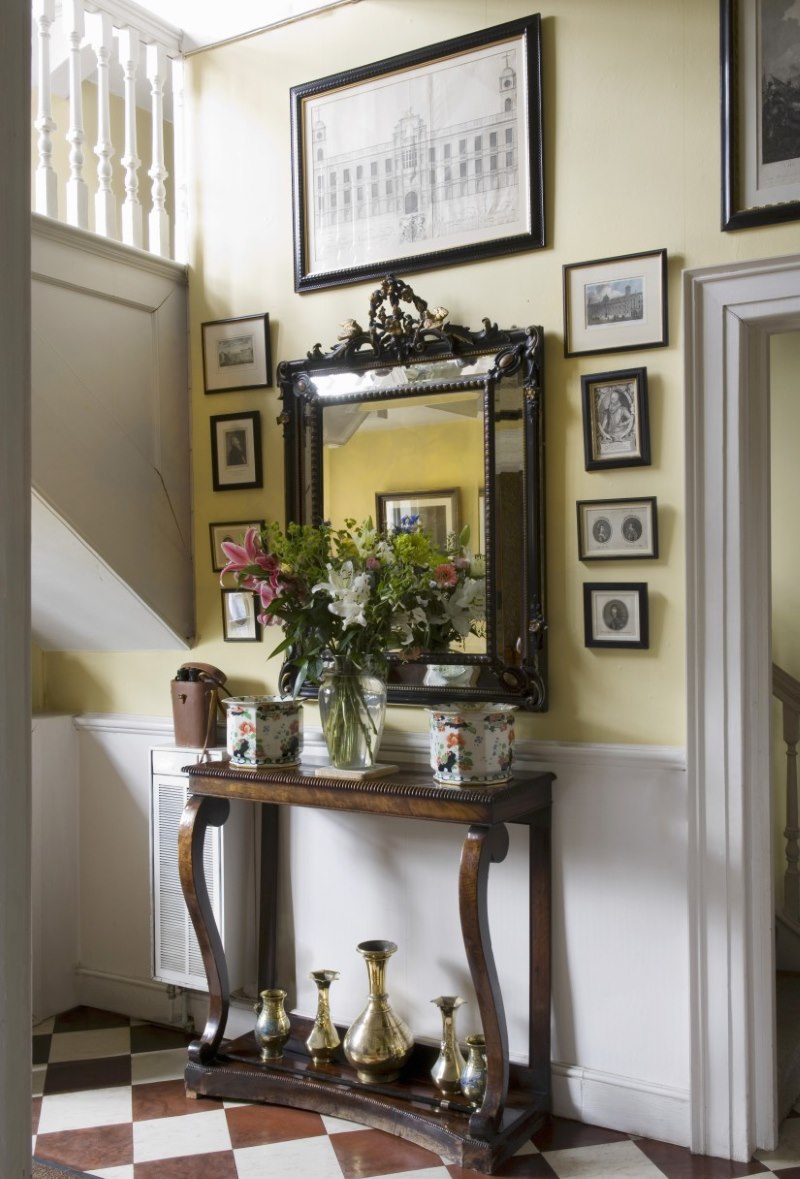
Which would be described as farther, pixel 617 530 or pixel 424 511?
pixel 424 511

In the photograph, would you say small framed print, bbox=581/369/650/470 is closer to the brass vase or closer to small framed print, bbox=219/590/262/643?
small framed print, bbox=219/590/262/643

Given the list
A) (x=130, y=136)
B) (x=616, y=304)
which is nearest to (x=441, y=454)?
(x=616, y=304)

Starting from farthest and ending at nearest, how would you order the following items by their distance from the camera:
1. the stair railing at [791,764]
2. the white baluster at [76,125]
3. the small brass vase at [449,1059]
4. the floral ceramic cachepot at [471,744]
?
the stair railing at [791,764], the white baluster at [76,125], the small brass vase at [449,1059], the floral ceramic cachepot at [471,744]

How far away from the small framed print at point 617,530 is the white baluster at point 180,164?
1636 mm

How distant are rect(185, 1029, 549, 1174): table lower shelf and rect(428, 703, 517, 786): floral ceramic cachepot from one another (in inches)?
32.0

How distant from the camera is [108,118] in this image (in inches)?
126

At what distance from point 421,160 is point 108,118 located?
3.16 ft

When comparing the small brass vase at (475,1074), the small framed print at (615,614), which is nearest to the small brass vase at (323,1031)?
the small brass vase at (475,1074)

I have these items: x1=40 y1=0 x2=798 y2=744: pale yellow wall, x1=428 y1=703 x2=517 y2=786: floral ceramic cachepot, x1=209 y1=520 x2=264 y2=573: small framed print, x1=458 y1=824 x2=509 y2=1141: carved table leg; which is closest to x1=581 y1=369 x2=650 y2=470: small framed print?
x1=40 y1=0 x2=798 y2=744: pale yellow wall

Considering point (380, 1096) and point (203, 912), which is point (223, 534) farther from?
point (380, 1096)

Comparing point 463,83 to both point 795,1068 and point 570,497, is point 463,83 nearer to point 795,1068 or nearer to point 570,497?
point 570,497

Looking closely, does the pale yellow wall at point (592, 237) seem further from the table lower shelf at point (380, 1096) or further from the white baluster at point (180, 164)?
the table lower shelf at point (380, 1096)

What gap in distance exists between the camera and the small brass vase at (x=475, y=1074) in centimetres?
266

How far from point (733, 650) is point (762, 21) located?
147cm
